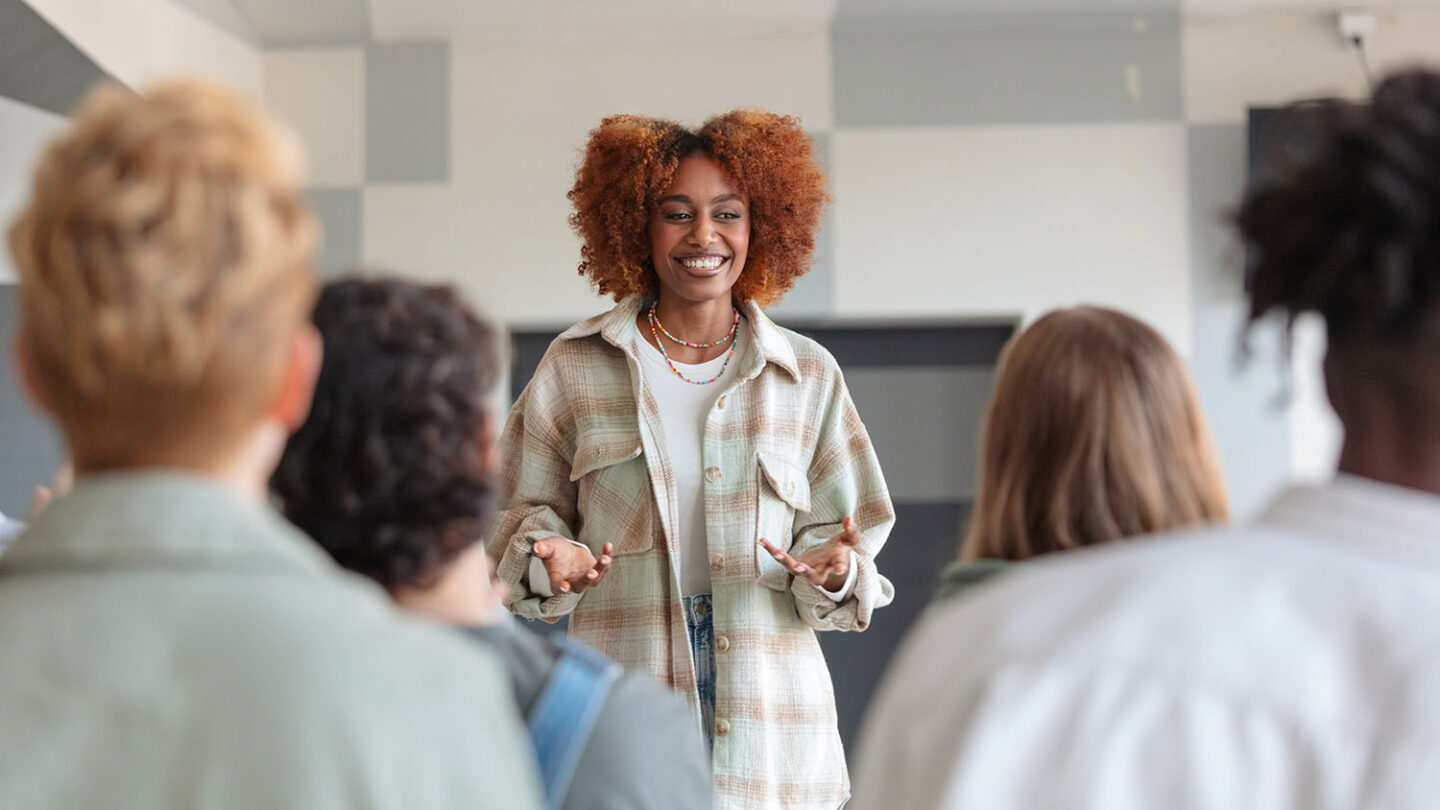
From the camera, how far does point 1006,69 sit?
14.4 ft

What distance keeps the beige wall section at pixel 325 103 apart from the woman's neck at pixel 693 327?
90.4 inches

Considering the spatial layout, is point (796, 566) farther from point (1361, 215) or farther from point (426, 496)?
point (1361, 215)

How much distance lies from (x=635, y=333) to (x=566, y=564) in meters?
0.49

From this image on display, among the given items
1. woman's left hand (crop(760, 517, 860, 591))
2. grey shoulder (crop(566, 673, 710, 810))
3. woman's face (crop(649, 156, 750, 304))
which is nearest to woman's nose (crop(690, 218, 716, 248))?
woman's face (crop(649, 156, 750, 304))

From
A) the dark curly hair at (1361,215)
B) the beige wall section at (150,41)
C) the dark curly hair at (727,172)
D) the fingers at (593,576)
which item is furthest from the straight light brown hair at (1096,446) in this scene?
the beige wall section at (150,41)

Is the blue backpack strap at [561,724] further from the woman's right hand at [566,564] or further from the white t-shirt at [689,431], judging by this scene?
the white t-shirt at [689,431]

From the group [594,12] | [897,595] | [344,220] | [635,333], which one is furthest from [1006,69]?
[635,333]

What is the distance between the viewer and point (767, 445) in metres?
2.38

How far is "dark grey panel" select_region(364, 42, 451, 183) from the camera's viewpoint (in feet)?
14.6

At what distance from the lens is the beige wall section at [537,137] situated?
4.43 meters

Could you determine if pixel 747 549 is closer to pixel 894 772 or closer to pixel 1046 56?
pixel 894 772

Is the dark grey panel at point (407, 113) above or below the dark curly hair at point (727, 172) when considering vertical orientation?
above

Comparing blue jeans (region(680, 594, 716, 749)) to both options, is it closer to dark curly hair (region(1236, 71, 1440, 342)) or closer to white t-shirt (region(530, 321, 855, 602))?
white t-shirt (region(530, 321, 855, 602))

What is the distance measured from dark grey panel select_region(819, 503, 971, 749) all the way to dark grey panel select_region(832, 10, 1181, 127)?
1320 mm
